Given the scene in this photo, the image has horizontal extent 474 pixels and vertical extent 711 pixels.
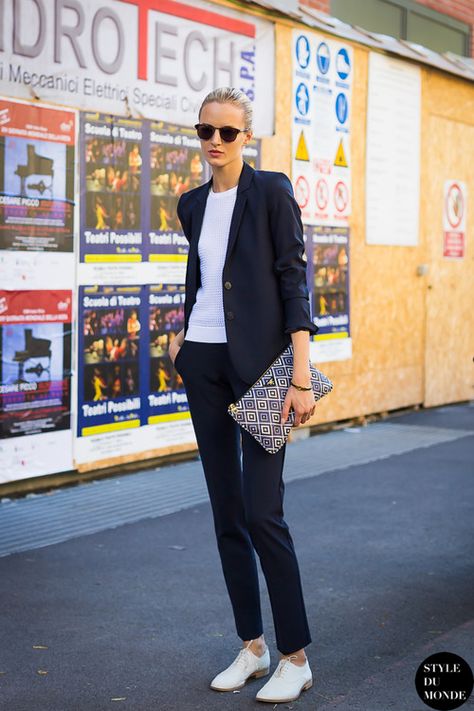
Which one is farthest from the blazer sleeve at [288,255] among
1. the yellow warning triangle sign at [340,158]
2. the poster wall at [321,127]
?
the yellow warning triangle sign at [340,158]

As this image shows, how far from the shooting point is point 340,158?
10492 millimetres

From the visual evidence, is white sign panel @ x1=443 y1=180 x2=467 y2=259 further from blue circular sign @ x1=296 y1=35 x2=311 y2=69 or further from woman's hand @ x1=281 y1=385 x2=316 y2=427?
woman's hand @ x1=281 y1=385 x2=316 y2=427

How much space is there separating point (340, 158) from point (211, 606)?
5920 millimetres

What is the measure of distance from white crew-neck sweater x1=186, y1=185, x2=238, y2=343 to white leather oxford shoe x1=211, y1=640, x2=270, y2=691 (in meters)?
1.14

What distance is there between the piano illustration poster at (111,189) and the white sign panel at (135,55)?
134 millimetres

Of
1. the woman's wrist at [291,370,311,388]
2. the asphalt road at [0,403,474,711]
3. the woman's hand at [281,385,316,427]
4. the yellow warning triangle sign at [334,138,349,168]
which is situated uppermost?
the yellow warning triangle sign at [334,138,349,168]

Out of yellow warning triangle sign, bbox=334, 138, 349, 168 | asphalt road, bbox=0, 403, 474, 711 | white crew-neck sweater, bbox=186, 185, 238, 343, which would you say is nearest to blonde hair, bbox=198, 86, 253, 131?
white crew-neck sweater, bbox=186, 185, 238, 343

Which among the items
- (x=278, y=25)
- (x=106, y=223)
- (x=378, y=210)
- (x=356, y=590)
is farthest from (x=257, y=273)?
(x=378, y=210)

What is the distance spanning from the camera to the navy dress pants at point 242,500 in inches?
159

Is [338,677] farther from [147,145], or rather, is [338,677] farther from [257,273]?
[147,145]

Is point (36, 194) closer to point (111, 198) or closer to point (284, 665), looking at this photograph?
point (111, 198)

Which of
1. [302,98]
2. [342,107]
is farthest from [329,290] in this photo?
[302,98]

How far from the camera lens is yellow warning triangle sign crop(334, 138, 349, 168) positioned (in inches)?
412

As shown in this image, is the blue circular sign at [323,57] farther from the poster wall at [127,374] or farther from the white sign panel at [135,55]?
the poster wall at [127,374]
